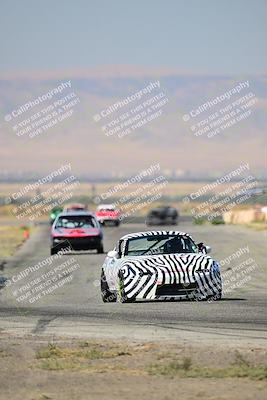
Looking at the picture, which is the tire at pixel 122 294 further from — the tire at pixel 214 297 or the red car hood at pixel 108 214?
the red car hood at pixel 108 214

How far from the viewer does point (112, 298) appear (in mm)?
23562

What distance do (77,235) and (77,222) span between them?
121 centimetres

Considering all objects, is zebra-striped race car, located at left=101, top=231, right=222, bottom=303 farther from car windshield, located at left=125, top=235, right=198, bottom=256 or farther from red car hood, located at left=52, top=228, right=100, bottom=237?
red car hood, located at left=52, top=228, right=100, bottom=237

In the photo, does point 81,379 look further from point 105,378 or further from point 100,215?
point 100,215

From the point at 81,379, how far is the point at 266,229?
58.8 m

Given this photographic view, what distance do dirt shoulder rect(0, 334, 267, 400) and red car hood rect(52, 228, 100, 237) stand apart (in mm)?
30077

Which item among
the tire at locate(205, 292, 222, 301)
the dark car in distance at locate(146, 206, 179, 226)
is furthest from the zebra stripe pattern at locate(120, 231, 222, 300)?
the dark car in distance at locate(146, 206, 179, 226)

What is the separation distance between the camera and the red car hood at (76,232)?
151ft

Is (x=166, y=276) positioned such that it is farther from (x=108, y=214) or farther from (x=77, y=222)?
(x=108, y=214)

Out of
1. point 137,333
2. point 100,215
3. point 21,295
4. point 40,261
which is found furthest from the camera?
point 100,215

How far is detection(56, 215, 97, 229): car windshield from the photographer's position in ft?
153

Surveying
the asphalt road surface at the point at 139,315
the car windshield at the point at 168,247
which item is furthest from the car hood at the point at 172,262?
the asphalt road surface at the point at 139,315

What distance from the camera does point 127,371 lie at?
12992 millimetres

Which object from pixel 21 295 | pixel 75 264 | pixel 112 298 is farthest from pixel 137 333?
pixel 75 264
